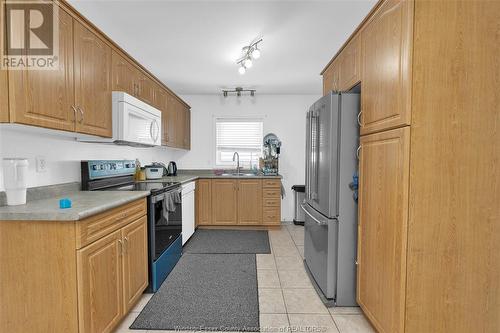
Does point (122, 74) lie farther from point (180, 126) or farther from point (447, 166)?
point (447, 166)

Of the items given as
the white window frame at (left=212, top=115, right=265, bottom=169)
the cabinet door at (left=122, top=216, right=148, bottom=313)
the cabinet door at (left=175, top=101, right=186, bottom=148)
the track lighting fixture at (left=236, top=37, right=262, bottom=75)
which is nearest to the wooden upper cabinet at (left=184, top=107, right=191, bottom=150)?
the cabinet door at (left=175, top=101, right=186, bottom=148)

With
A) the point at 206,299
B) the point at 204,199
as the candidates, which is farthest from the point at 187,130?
the point at 206,299

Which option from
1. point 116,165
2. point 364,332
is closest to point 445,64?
point 364,332

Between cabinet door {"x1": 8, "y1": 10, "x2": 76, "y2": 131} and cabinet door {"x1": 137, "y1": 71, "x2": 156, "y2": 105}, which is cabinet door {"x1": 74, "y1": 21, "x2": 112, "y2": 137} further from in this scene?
cabinet door {"x1": 137, "y1": 71, "x2": 156, "y2": 105}

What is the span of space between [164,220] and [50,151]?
1.15m

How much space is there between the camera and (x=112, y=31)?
2.41m

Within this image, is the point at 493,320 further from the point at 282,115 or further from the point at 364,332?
the point at 282,115

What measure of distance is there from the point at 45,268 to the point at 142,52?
2.49 m

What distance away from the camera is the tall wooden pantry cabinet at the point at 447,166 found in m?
1.34

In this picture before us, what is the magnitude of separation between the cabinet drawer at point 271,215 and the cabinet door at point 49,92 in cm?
320

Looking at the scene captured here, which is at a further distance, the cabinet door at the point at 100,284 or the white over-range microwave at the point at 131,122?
the white over-range microwave at the point at 131,122

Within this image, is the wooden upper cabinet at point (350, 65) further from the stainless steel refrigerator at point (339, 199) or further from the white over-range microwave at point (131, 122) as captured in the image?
the white over-range microwave at point (131, 122)

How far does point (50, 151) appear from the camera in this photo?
1974 mm

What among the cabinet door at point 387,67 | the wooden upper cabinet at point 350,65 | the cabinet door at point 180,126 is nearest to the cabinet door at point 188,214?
the cabinet door at point 180,126
